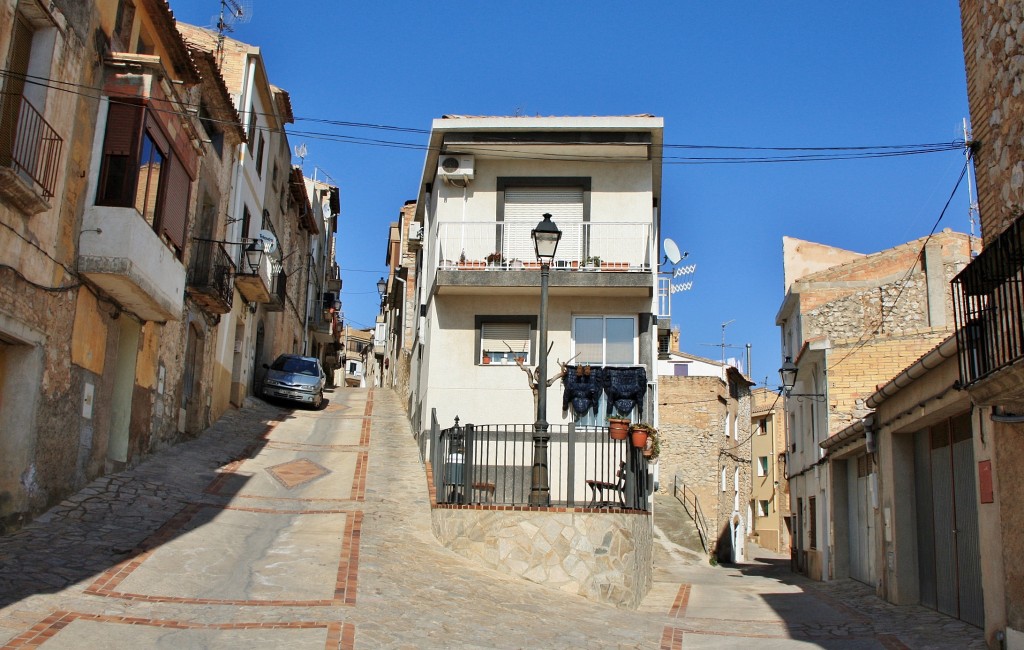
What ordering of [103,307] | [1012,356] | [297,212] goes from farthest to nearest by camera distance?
1. [297,212]
2. [103,307]
3. [1012,356]

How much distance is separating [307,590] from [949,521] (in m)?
8.57

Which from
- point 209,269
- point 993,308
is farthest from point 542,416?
point 209,269

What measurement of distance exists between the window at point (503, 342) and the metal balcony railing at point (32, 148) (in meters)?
10.3

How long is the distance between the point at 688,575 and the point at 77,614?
1641 cm

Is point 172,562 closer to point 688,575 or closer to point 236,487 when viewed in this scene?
point 236,487

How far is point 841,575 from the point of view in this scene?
68.0 feet

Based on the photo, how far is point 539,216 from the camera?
2106cm

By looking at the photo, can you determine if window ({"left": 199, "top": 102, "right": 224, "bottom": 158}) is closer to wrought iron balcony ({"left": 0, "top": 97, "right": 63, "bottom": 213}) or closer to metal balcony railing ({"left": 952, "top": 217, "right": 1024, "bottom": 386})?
wrought iron balcony ({"left": 0, "top": 97, "right": 63, "bottom": 213})

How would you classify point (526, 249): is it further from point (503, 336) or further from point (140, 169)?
point (140, 169)

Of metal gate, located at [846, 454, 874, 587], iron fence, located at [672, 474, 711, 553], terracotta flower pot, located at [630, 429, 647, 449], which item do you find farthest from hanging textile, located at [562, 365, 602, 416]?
iron fence, located at [672, 474, 711, 553]

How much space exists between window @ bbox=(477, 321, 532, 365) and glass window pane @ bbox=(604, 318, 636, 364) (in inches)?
69.3


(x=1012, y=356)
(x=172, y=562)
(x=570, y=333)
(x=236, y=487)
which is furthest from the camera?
(x=570, y=333)

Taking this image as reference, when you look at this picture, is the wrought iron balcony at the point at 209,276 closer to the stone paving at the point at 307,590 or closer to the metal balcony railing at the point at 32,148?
the stone paving at the point at 307,590

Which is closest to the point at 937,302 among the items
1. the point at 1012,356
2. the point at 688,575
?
the point at 688,575
